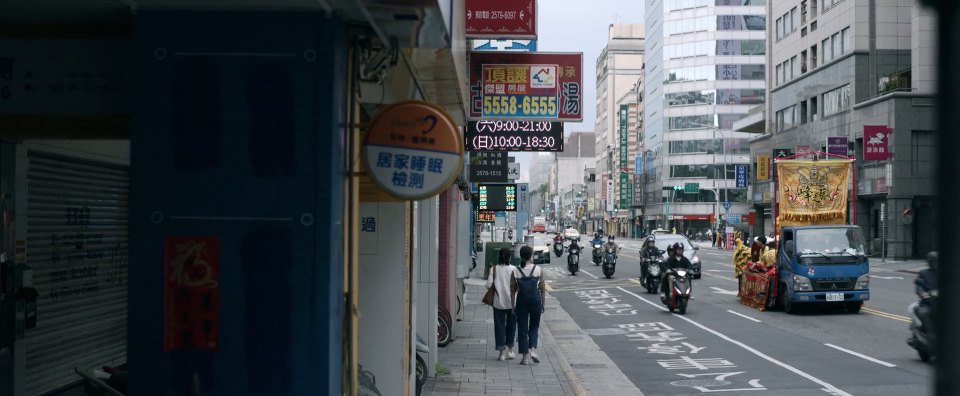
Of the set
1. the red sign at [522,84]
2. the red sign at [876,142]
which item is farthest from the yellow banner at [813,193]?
the red sign at [876,142]

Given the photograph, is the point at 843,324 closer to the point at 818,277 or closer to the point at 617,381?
the point at 818,277

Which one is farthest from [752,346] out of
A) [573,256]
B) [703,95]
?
[703,95]

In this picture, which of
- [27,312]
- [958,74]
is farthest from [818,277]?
[958,74]

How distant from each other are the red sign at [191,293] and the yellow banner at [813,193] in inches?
705

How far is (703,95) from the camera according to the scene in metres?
94.2

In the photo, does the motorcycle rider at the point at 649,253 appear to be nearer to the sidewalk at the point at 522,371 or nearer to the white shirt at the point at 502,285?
the sidewalk at the point at 522,371

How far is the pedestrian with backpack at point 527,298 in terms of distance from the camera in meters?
13.3

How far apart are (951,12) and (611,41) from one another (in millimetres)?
133212

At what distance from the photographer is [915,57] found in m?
45.5

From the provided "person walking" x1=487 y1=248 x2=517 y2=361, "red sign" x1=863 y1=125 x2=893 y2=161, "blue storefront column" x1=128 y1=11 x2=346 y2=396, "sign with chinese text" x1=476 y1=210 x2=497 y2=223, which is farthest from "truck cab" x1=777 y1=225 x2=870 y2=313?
"red sign" x1=863 y1=125 x2=893 y2=161

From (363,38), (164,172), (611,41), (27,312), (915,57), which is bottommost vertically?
(27,312)

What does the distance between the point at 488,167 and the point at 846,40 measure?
33.8 metres

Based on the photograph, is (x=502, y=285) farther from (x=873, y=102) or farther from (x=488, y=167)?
(x=873, y=102)

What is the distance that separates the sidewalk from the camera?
36.9 feet
